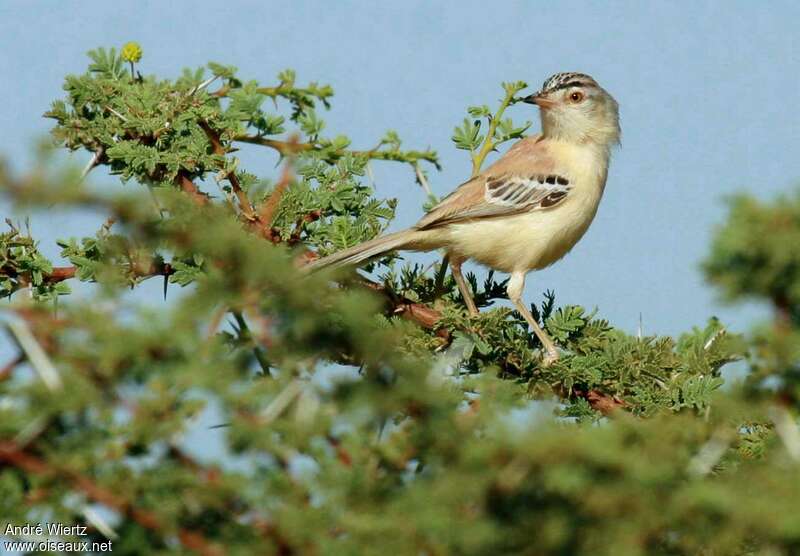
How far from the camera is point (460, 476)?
208 centimetres

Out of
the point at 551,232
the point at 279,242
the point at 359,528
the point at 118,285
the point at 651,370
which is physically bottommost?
the point at 551,232

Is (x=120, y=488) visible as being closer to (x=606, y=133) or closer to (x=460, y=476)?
(x=460, y=476)

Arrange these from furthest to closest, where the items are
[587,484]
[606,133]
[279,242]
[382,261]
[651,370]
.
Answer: [606,133]
[382,261]
[279,242]
[651,370]
[587,484]

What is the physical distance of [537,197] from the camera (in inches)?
351

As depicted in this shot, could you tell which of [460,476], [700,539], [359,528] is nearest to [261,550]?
[359,528]

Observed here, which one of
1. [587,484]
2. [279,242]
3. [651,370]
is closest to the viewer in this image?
[587,484]

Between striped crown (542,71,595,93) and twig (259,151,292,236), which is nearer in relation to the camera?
twig (259,151,292,236)

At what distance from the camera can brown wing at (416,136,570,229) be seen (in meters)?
8.63

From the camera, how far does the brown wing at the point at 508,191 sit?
28.3 ft

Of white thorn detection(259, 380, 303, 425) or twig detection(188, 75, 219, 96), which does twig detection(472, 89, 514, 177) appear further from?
white thorn detection(259, 380, 303, 425)

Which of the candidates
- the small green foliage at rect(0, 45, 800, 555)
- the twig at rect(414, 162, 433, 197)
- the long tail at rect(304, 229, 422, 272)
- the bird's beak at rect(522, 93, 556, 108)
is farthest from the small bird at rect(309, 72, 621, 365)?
the small green foliage at rect(0, 45, 800, 555)

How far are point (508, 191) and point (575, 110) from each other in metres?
1.16

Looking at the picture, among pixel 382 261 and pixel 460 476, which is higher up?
pixel 460 476

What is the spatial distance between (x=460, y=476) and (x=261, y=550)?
1.43 feet
